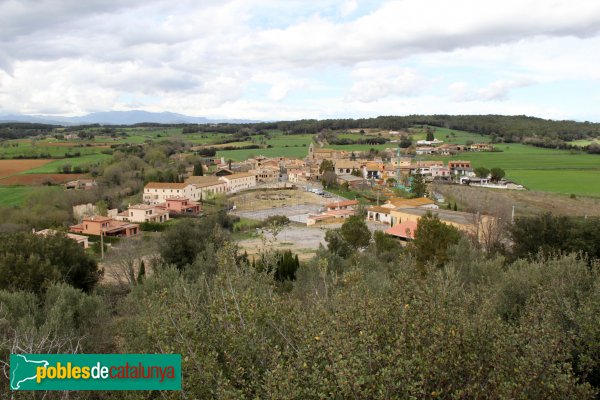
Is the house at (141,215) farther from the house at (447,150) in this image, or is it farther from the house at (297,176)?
the house at (447,150)

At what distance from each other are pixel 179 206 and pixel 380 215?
2414 cm

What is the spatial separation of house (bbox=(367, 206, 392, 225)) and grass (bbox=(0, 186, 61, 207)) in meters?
39.4

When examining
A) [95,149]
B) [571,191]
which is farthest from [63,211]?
[571,191]

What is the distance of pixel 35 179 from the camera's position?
62688 mm

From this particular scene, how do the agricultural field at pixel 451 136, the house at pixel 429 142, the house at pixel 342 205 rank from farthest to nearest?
the agricultural field at pixel 451 136, the house at pixel 429 142, the house at pixel 342 205

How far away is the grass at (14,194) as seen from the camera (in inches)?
1994

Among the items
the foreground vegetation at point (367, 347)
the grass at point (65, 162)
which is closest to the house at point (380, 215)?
the foreground vegetation at point (367, 347)

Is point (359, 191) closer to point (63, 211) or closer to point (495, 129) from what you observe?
point (63, 211)

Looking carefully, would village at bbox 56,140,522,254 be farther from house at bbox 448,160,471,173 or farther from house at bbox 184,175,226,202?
house at bbox 184,175,226,202

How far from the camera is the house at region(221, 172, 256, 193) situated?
68.8 m

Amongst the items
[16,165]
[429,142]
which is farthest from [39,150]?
[429,142]

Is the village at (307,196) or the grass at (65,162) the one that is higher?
the grass at (65,162)

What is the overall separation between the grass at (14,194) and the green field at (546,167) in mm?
66539

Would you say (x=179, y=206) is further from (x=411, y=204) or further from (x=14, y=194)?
(x=411, y=204)
